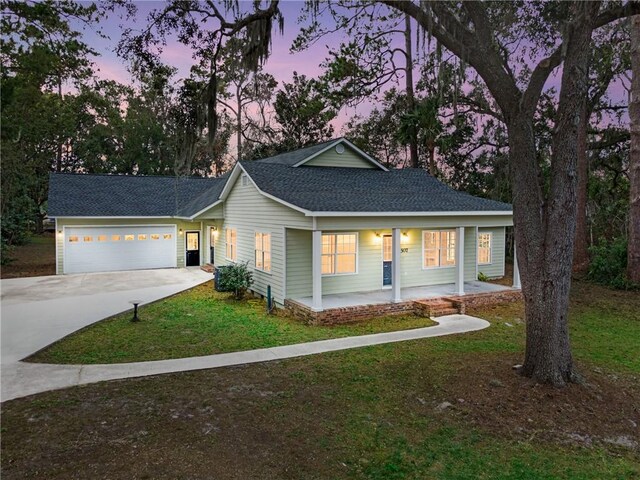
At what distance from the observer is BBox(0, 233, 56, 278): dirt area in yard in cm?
1759

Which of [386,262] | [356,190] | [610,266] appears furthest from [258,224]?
[610,266]

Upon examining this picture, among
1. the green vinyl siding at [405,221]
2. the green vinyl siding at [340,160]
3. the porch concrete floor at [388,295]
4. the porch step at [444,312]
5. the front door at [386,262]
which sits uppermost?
the green vinyl siding at [340,160]

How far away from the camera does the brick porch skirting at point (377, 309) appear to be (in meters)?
10.3

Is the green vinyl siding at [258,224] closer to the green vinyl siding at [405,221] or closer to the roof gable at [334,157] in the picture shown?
the green vinyl siding at [405,221]

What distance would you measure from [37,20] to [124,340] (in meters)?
7.68

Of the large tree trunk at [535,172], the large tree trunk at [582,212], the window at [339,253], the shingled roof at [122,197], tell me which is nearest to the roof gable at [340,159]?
the window at [339,253]

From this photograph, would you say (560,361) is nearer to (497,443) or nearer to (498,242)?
(497,443)

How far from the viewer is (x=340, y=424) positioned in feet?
17.0

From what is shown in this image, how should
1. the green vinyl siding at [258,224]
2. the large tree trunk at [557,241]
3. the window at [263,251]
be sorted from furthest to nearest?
the window at [263,251], the green vinyl siding at [258,224], the large tree trunk at [557,241]

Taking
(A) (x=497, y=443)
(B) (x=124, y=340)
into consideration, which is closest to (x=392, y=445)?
(A) (x=497, y=443)

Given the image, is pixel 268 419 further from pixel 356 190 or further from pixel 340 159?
pixel 340 159

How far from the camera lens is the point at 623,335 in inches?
371

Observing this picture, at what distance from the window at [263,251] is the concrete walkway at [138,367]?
185 inches

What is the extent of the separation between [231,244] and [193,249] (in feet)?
14.8
